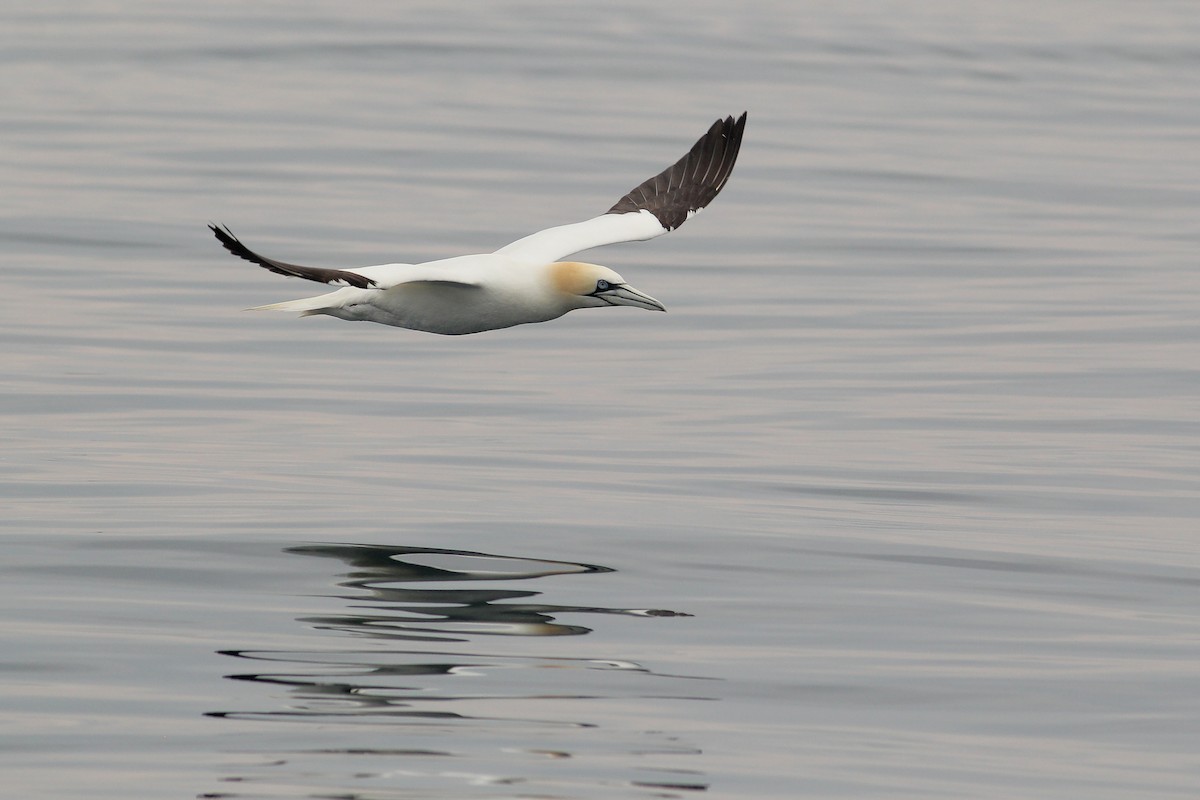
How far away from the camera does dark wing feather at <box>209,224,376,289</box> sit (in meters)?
11.9

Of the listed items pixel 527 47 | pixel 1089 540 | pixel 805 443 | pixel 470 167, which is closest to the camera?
pixel 1089 540

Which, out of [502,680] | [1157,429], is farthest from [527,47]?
[502,680]

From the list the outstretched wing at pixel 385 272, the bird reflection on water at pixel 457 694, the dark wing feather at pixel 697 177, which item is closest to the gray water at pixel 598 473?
the bird reflection on water at pixel 457 694

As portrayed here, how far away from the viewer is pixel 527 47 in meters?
46.5

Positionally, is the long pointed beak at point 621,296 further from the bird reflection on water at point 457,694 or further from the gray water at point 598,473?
the bird reflection on water at point 457,694

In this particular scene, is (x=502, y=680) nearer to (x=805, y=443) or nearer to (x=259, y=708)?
(x=259, y=708)

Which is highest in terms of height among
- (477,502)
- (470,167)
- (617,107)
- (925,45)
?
(925,45)

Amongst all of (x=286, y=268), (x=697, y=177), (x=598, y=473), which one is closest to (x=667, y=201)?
(x=697, y=177)

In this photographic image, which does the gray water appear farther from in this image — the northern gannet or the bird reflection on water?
the northern gannet

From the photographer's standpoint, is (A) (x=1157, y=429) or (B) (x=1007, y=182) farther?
(B) (x=1007, y=182)

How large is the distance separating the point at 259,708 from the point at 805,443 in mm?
7533

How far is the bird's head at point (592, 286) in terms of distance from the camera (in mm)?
15141

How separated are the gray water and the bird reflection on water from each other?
0.03m

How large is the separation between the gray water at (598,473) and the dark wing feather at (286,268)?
1.79 metres
